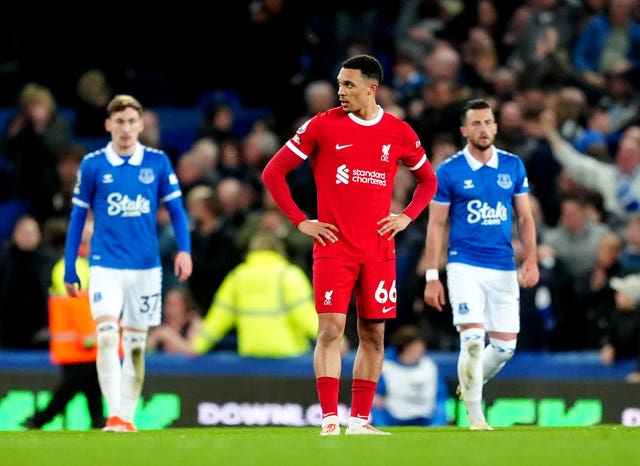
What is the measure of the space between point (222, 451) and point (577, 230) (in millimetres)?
8760

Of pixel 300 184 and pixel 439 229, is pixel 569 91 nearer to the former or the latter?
pixel 300 184

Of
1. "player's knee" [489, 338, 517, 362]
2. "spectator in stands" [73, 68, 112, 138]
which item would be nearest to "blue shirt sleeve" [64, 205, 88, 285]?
"player's knee" [489, 338, 517, 362]

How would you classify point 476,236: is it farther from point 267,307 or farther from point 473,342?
point 267,307

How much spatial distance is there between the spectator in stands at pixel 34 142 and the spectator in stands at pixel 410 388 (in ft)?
18.4

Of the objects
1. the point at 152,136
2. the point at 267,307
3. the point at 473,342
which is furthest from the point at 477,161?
the point at 152,136

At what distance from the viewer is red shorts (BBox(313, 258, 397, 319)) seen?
37.4ft

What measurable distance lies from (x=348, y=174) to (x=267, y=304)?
5.72 m

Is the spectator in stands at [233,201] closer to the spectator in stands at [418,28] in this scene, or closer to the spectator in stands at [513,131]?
the spectator in stands at [513,131]

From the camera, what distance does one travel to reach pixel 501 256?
1302 centimetres

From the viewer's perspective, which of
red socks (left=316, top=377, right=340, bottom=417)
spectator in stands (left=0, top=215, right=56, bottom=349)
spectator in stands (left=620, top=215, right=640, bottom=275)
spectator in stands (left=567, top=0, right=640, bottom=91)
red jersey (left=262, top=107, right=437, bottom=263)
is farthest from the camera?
spectator in stands (left=567, top=0, right=640, bottom=91)

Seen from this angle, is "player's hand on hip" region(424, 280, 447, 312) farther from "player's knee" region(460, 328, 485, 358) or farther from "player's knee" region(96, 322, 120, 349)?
"player's knee" region(96, 322, 120, 349)

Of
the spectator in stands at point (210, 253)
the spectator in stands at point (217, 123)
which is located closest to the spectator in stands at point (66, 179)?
the spectator in stands at point (210, 253)

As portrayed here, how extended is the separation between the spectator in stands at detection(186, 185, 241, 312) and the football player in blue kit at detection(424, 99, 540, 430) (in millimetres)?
5833

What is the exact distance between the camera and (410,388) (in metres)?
16.5
